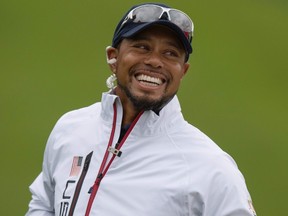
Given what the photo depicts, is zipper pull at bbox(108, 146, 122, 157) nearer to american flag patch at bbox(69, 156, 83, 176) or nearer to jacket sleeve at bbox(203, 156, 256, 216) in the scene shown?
american flag patch at bbox(69, 156, 83, 176)

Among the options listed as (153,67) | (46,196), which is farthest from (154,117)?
(46,196)

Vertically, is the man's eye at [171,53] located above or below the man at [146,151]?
above

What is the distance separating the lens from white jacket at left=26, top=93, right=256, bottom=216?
2.89 m

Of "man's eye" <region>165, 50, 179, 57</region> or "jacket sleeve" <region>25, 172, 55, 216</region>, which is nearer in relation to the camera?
"man's eye" <region>165, 50, 179, 57</region>

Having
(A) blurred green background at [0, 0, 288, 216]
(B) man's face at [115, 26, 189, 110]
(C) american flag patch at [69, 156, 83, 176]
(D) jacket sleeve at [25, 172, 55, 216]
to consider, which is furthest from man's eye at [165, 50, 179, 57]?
(A) blurred green background at [0, 0, 288, 216]

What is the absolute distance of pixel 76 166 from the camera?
3180 millimetres

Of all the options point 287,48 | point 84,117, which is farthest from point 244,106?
point 84,117

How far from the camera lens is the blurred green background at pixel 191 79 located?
267 inches

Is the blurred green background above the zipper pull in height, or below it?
below

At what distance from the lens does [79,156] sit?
320 centimetres

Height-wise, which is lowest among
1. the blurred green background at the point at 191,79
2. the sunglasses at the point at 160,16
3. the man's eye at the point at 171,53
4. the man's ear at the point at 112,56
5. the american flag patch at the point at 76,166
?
the blurred green background at the point at 191,79

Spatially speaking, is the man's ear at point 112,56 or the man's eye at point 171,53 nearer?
the man's eye at point 171,53

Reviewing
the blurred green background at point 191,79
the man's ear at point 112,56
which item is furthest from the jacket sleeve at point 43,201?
the blurred green background at point 191,79

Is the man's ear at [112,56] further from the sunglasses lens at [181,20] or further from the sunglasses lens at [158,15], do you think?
the sunglasses lens at [181,20]
